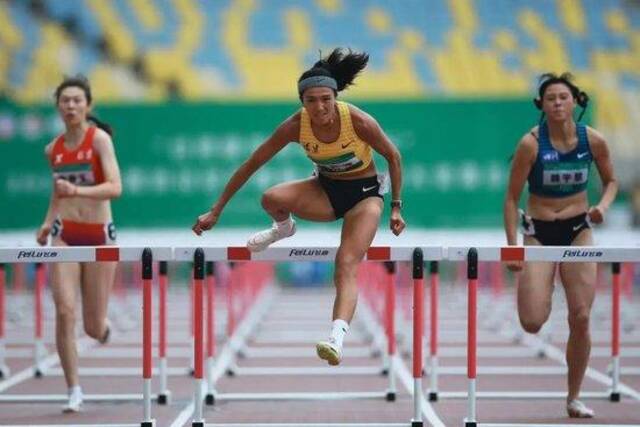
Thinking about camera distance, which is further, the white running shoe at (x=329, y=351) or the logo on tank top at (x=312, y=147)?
the logo on tank top at (x=312, y=147)

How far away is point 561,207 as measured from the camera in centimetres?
682

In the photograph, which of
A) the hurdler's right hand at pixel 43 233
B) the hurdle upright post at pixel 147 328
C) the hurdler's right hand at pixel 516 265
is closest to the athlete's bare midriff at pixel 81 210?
the hurdler's right hand at pixel 43 233

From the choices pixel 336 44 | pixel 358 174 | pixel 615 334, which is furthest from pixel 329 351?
pixel 336 44

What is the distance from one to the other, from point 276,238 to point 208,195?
15.1 m

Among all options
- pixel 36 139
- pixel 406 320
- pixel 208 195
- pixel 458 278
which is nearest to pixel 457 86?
pixel 458 278

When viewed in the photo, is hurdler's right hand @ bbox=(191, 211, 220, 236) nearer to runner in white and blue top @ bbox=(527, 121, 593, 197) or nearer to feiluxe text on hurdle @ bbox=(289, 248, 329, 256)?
feiluxe text on hurdle @ bbox=(289, 248, 329, 256)

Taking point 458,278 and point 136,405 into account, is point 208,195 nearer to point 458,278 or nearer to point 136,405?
point 458,278

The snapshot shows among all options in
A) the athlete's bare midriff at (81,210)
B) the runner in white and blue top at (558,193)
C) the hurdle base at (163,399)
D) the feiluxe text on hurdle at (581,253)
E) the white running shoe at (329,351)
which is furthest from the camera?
the hurdle base at (163,399)

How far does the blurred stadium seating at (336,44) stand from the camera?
24047 millimetres

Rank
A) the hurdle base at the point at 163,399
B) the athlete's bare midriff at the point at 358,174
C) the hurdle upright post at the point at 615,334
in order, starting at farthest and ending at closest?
the hurdle base at the point at 163,399 < the hurdle upright post at the point at 615,334 < the athlete's bare midriff at the point at 358,174

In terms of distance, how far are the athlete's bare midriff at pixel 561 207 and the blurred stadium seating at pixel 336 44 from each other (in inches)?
681

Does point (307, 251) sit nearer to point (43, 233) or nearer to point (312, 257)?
point (312, 257)

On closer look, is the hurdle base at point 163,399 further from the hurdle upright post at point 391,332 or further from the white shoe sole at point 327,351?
the white shoe sole at point 327,351

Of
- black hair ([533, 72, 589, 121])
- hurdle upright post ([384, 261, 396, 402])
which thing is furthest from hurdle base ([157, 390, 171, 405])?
black hair ([533, 72, 589, 121])
